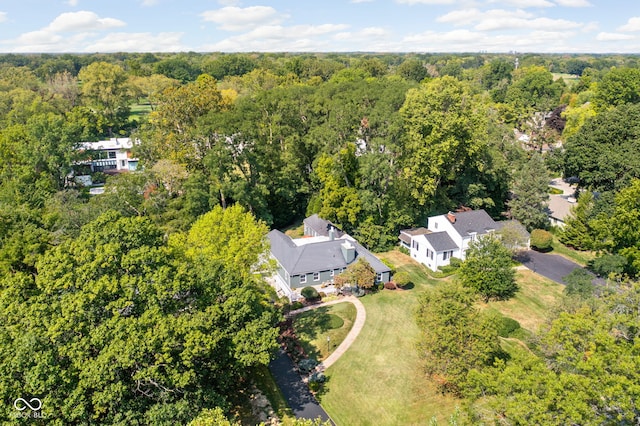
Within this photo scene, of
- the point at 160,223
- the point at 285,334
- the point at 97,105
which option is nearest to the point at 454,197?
the point at 285,334

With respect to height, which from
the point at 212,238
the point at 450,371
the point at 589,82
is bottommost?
the point at 450,371

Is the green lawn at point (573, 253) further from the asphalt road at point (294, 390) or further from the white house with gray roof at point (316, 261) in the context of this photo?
the asphalt road at point (294, 390)

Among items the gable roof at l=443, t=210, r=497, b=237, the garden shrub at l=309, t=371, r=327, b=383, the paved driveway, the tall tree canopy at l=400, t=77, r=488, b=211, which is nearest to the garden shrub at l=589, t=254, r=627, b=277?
the paved driveway

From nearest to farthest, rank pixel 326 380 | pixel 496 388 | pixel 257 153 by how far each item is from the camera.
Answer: pixel 496 388 → pixel 326 380 → pixel 257 153

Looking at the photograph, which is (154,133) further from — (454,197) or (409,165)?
(454,197)

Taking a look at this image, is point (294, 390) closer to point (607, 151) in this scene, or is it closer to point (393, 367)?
point (393, 367)

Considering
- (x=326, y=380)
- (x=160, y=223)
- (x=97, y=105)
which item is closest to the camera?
(x=326, y=380)

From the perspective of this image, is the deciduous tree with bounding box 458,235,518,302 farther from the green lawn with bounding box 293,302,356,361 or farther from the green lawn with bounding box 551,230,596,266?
the green lawn with bounding box 551,230,596,266
